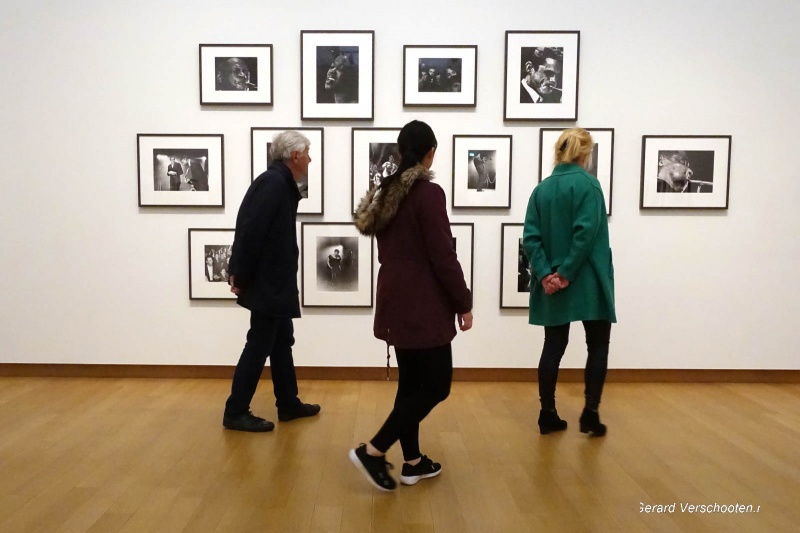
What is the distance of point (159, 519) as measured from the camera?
2.39 m

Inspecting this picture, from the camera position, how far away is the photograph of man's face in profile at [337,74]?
4512 mm

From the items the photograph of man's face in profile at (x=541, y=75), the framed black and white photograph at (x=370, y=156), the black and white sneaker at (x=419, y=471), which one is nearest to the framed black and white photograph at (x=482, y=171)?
the photograph of man's face in profile at (x=541, y=75)

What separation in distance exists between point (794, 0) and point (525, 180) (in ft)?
8.07

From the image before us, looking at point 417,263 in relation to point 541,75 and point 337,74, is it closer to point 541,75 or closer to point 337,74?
A: point 337,74

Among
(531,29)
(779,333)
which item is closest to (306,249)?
(531,29)

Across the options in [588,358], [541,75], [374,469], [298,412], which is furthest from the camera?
[541,75]

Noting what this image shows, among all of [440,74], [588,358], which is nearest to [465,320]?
[588,358]

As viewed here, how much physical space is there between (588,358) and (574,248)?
687 mm

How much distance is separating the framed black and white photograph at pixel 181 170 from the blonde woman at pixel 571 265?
99.4 inches

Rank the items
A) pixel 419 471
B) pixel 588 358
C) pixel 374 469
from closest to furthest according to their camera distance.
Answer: pixel 374 469
pixel 419 471
pixel 588 358

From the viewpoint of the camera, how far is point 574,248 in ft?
10.6

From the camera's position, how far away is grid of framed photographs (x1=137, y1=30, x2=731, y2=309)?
14.8 feet

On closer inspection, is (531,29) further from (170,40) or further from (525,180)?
(170,40)

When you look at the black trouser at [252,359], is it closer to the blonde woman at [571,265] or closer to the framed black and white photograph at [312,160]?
the framed black and white photograph at [312,160]
